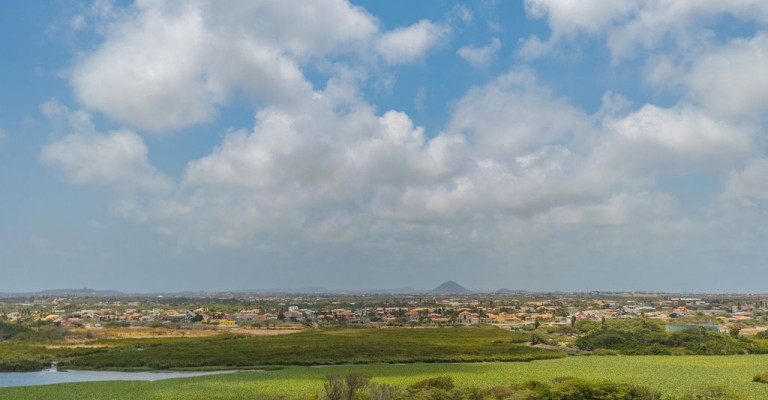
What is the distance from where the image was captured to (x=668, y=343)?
69.9 m

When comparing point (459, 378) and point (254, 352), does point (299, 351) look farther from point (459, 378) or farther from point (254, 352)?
point (459, 378)

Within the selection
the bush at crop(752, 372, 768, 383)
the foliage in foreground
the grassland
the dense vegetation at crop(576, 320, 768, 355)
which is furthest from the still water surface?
the dense vegetation at crop(576, 320, 768, 355)

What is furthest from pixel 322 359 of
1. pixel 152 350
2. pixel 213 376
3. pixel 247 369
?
pixel 152 350

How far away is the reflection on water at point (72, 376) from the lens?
4822cm

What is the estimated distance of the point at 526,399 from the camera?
32500mm

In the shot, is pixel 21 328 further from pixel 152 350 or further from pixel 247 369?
pixel 247 369

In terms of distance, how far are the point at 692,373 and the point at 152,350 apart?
57.7 meters

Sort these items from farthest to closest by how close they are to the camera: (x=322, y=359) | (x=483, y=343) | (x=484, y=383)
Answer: (x=483, y=343), (x=322, y=359), (x=484, y=383)

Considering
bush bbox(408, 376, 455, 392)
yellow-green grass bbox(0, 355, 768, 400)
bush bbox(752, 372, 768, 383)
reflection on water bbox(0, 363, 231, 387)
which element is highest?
bush bbox(408, 376, 455, 392)

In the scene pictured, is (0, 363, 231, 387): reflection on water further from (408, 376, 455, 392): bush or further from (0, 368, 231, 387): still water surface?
(408, 376, 455, 392): bush

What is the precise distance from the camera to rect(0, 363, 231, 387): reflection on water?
48.2m

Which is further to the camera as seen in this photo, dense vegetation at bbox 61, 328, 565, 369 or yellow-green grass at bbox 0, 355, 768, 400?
dense vegetation at bbox 61, 328, 565, 369

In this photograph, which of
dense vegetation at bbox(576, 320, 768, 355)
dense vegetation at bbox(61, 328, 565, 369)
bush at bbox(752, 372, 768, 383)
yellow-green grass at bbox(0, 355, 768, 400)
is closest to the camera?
yellow-green grass at bbox(0, 355, 768, 400)

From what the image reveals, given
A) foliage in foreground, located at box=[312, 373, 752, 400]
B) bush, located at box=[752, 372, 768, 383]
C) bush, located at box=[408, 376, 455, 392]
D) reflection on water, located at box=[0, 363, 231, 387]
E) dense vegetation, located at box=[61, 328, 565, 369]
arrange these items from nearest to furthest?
1. foliage in foreground, located at box=[312, 373, 752, 400]
2. bush, located at box=[408, 376, 455, 392]
3. bush, located at box=[752, 372, 768, 383]
4. reflection on water, located at box=[0, 363, 231, 387]
5. dense vegetation, located at box=[61, 328, 565, 369]
